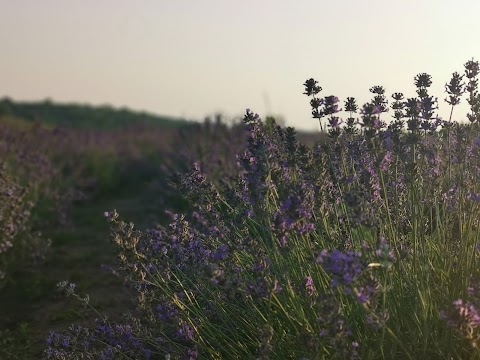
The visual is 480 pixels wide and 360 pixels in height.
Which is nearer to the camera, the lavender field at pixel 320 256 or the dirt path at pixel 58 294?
the lavender field at pixel 320 256

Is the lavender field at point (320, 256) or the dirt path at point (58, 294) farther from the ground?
the lavender field at point (320, 256)

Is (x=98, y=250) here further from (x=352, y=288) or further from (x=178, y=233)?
(x=352, y=288)

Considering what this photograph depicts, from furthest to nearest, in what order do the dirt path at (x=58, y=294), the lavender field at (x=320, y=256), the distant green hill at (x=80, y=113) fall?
1. the distant green hill at (x=80, y=113)
2. the dirt path at (x=58, y=294)
3. the lavender field at (x=320, y=256)

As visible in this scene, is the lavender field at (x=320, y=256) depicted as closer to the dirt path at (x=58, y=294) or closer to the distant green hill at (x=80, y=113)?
the dirt path at (x=58, y=294)

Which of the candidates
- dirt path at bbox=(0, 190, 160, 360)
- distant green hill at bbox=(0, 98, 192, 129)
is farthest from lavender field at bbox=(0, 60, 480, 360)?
distant green hill at bbox=(0, 98, 192, 129)

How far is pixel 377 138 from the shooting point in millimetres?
2529

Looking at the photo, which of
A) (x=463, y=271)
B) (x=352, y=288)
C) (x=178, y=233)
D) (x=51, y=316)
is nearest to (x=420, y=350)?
(x=463, y=271)

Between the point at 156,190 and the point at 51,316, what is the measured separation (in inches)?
184

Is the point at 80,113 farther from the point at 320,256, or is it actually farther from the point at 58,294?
the point at 320,256

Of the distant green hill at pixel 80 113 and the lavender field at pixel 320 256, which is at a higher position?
the lavender field at pixel 320 256

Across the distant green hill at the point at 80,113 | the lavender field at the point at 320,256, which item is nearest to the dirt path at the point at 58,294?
the lavender field at the point at 320,256

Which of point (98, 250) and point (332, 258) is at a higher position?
point (332, 258)

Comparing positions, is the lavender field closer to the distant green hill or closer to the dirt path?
the dirt path

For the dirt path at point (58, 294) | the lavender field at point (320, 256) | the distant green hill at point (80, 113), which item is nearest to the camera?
the lavender field at point (320, 256)
